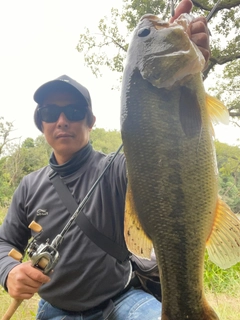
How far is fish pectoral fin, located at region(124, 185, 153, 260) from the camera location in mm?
1589

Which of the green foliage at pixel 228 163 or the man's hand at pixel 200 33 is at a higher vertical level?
the green foliage at pixel 228 163

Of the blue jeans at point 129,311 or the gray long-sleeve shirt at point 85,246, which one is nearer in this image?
the blue jeans at point 129,311

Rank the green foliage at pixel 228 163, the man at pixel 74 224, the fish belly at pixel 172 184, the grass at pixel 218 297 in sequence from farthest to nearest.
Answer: the green foliage at pixel 228 163
the grass at pixel 218 297
the man at pixel 74 224
the fish belly at pixel 172 184

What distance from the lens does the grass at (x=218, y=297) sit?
13.0 feet

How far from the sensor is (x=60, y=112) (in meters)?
2.83

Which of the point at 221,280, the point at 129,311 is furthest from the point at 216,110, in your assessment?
the point at 221,280

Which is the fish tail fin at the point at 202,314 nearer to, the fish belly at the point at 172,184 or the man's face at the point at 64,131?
the fish belly at the point at 172,184

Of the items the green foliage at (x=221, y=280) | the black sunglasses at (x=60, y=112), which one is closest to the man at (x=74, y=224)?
the black sunglasses at (x=60, y=112)

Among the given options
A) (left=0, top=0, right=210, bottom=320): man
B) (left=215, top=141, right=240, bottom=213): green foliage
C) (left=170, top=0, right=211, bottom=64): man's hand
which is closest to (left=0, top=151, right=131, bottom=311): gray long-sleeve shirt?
(left=0, top=0, right=210, bottom=320): man

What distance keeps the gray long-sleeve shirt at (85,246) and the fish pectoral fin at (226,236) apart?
41.6 inches

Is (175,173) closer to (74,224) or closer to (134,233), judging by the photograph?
(134,233)

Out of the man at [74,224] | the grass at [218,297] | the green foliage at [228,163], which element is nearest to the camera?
the man at [74,224]

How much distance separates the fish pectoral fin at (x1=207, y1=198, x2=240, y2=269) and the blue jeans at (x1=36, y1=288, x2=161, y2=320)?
1.02m

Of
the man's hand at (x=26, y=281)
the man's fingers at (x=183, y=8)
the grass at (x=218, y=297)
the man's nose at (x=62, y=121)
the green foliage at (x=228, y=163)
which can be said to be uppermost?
the green foliage at (x=228, y=163)
